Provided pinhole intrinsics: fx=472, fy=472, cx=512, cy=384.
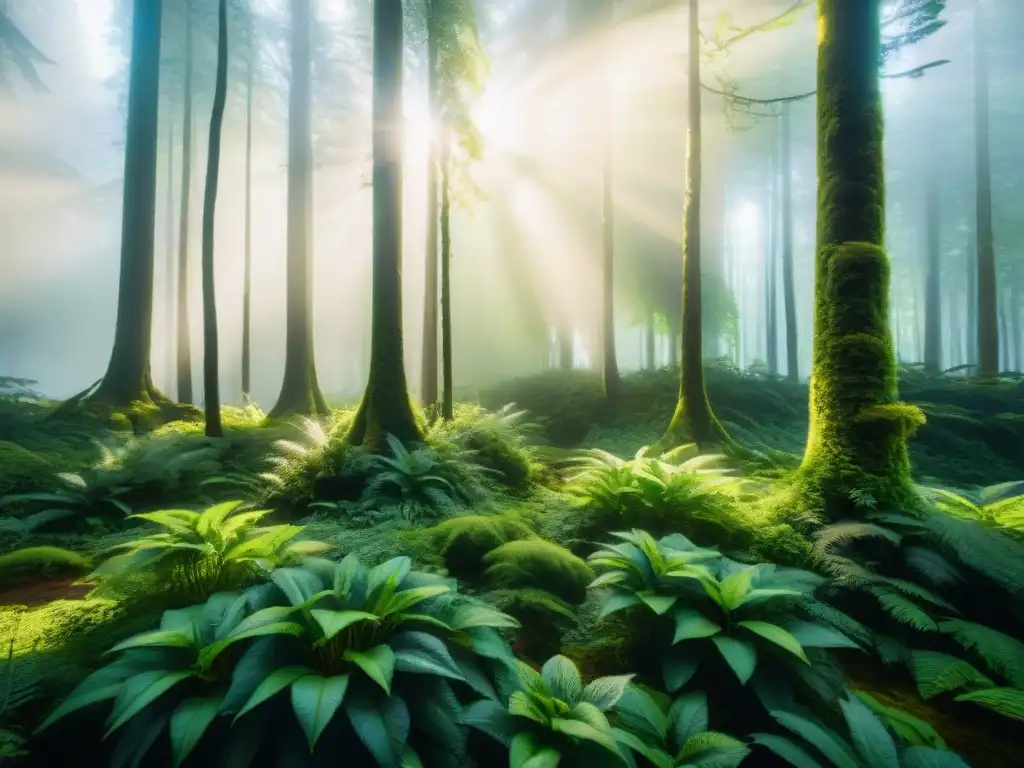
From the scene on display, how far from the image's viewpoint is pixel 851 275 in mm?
4770

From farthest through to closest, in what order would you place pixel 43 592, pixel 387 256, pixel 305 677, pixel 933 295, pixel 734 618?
pixel 933 295, pixel 387 256, pixel 43 592, pixel 734 618, pixel 305 677

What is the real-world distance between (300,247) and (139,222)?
3764 mm

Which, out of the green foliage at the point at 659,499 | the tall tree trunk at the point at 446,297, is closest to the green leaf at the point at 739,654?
the green foliage at the point at 659,499

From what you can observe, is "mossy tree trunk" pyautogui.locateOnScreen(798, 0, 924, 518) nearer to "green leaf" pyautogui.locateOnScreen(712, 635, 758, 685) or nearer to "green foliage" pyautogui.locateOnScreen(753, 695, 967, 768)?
"green leaf" pyautogui.locateOnScreen(712, 635, 758, 685)

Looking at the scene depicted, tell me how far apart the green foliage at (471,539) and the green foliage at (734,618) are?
1157 mm

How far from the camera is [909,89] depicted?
95.9ft

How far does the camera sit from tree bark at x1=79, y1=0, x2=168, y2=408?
9859mm

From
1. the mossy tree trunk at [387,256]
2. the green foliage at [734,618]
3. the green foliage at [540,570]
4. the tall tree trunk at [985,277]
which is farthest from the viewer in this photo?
the tall tree trunk at [985,277]

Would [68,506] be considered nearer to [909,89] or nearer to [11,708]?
[11,708]

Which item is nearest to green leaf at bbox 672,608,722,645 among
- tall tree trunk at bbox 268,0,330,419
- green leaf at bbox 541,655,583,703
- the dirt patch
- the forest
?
the forest

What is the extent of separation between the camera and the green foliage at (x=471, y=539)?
417 cm

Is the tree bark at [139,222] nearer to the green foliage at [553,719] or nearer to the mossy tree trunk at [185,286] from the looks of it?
the mossy tree trunk at [185,286]

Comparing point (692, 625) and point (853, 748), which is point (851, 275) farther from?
point (853, 748)

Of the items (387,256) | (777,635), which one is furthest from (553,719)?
(387,256)
